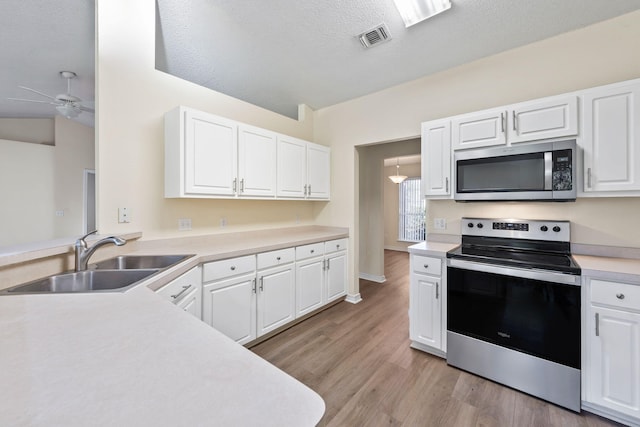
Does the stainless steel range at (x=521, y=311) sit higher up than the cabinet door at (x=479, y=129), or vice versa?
the cabinet door at (x=479, y=129)

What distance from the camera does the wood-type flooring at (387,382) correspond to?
1589 mm

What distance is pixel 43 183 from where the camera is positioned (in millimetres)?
4672

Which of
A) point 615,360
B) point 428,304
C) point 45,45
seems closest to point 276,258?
point 428,304

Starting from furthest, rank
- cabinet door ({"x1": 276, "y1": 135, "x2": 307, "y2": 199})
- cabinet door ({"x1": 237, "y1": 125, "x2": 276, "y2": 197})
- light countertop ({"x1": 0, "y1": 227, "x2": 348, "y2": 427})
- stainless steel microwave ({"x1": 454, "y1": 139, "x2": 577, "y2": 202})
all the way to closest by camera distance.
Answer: cabinet door ({"x1": 276, "y1": 135, "x2": 307, "y2": 199})
cabinet door ({"x1": 237, "y1": 125, "x2": 276, "y2": 197})
stainless steel microwave ({"x1": 454, "y1": 139, "x2": 577, "y2": 202})
light countertop ({"x1": 0, "y1": 227, "x2": 348, "y2": 427})

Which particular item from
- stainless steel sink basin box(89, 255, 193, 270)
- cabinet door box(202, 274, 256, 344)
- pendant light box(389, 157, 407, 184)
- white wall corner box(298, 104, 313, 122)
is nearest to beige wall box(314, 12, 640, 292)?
white wall corner box(298, 104, 313, 122)

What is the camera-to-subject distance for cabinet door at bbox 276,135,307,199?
2.93m

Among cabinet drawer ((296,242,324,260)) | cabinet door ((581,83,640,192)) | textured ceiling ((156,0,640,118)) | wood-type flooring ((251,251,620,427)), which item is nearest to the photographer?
wood-type flooring ((251,251,620,427))

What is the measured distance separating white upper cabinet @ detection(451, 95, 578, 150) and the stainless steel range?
707 millimetres

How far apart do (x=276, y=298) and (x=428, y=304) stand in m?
1.38

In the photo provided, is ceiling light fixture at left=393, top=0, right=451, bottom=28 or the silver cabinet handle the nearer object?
the silver cabinet handle

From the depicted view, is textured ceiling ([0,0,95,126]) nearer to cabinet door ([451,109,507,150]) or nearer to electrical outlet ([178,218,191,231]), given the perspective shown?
electrical outlet ([178,218,191,231])

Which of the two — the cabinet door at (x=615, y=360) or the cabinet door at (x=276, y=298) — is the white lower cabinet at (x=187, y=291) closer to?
the cabinet door at (x=276, y=298)

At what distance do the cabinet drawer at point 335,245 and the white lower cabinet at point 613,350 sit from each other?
7.17ft

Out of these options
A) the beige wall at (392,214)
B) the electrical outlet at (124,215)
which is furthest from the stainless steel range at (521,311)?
the beige wall at (392,214)
